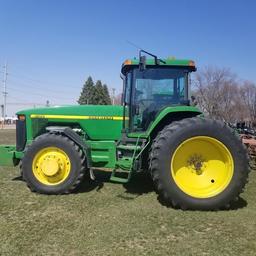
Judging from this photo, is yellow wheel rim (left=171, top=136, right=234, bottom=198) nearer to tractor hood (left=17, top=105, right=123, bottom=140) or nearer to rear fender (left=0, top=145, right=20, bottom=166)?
tractor hood (left=17, top=105, right=123, bottom=140)

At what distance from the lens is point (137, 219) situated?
216 inches

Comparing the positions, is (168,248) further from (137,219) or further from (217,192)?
(217,192)

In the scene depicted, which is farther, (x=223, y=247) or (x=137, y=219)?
(x=137, y=219)

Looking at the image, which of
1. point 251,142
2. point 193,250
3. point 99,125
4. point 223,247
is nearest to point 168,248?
point 193,250

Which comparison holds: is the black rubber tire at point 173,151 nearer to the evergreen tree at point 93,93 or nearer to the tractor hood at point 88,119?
the tractor hood at point 88,119

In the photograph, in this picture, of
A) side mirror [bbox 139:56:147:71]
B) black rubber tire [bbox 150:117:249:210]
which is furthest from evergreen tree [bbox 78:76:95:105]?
black rubber tire [bbox 150:117:249:210]

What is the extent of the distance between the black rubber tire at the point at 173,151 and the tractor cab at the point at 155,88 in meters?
1.13

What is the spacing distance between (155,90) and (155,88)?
0.13ft

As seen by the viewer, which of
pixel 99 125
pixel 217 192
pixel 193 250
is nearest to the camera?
Result: pixel 193 250

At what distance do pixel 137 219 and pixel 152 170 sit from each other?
2.96 feet

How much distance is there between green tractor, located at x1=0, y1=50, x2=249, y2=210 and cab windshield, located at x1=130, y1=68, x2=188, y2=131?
0.06 ft

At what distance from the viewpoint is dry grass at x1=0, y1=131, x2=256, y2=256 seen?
4.42 m

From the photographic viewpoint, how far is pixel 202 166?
6.44 metres

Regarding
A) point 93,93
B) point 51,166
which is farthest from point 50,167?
point 93,93
